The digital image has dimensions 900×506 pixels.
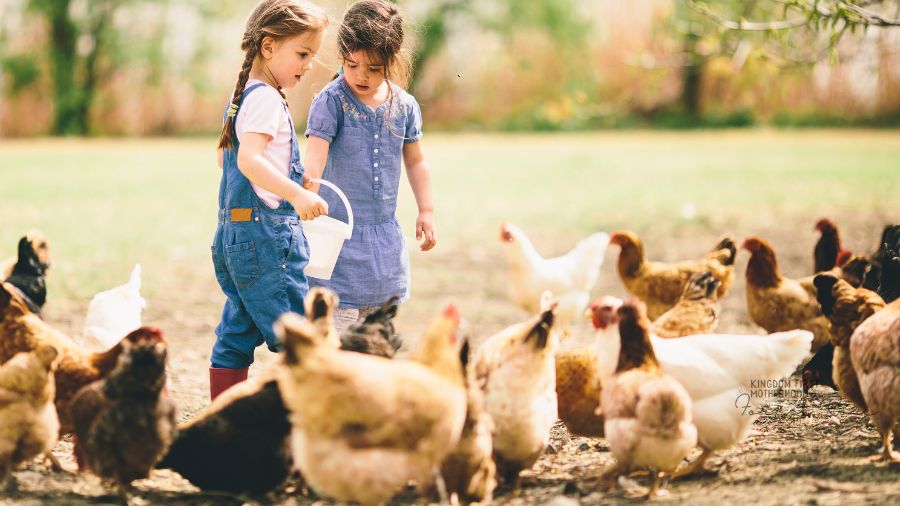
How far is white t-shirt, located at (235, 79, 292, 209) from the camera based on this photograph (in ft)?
13.0

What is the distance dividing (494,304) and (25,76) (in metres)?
22.2

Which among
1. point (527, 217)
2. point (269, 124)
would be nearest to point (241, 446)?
point (269, 124)

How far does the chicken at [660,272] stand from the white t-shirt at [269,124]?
268cm

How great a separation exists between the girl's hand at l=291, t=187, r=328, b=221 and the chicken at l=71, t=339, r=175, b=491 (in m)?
0.74

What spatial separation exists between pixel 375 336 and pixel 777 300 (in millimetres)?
2801

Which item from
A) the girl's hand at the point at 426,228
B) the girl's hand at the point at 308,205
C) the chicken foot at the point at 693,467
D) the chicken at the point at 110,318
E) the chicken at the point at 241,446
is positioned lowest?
the chicken foot at the point at 693,467

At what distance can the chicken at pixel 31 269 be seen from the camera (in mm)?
4664

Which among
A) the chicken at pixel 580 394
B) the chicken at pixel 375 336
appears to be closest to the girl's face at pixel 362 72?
the chicken at pixel 375 336

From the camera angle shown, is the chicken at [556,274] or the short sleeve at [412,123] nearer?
the short sleeve at [412,123]

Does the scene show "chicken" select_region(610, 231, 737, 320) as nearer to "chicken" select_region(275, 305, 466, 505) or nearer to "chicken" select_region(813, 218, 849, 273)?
"chicken" select_region(813, 218, 849, 273)

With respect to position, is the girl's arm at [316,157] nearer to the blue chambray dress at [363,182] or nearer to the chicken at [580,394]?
the blue chambray dress at [363,182]

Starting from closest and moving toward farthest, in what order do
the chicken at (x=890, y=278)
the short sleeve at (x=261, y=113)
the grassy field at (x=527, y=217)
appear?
1. the short sleeve at (x=261, y=113)
2. the grassy field at (x=527, y=217)
3. the chicken at (x=890, y=278)

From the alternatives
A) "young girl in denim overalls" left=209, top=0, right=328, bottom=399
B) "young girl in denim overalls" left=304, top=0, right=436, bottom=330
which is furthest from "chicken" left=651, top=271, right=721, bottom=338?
"young girl in denim overalls" left=209, top=0, right=328, bottom=399

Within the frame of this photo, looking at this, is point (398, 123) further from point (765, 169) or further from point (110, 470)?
point (765, 169)
